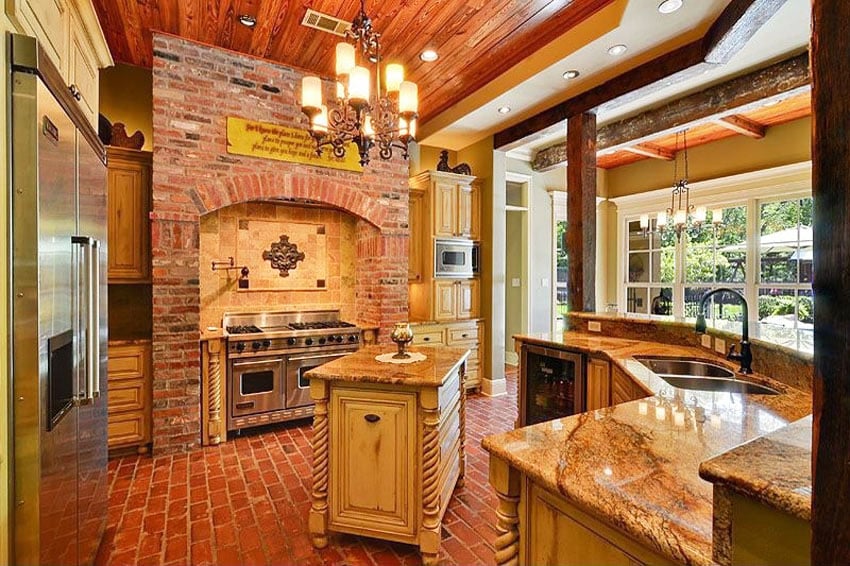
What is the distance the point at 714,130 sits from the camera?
17.4 feet

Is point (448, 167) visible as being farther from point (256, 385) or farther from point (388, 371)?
point (388, 371)

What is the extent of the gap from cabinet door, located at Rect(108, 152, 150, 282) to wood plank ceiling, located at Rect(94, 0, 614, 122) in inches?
39.9

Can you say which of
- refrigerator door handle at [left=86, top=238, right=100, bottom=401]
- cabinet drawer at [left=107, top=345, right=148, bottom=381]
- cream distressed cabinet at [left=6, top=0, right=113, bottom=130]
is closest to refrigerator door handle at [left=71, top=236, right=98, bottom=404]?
refrigerator door handle at [left=86, top=238, right=100, bottom=401]

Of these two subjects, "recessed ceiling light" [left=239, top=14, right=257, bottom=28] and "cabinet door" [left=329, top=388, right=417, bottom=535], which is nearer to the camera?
"cabinet door" [left=329, top=388, right=417, bottom=535]

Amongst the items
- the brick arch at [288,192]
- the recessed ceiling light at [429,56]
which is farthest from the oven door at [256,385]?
the recessed ceiling light at [429,56]

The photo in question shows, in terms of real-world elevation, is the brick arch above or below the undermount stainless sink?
above

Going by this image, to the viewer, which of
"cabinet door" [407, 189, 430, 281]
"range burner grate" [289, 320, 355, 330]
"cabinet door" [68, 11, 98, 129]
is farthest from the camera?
"cabinet door" [407, 189, 430, 281]

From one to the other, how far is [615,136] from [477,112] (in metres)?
1.68

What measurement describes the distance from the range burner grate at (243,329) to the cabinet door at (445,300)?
1830 millimetres

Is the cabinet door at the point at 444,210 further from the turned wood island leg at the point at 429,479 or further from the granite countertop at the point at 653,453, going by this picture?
the granite countertop at the point at 653,453

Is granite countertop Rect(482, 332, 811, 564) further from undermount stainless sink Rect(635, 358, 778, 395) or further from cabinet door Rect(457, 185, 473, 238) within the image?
cabinet door Rect(457, 185, 473, 238)

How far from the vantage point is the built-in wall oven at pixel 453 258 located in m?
4.62

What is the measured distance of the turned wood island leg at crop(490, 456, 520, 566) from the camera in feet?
3.80

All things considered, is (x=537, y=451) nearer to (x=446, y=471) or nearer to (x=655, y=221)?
(x=446, y=471)
